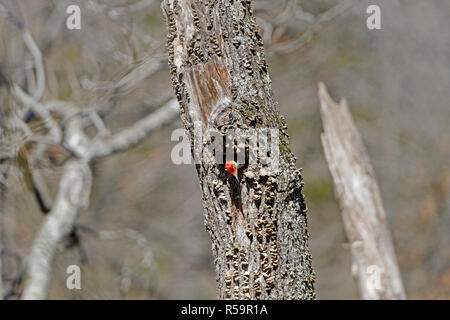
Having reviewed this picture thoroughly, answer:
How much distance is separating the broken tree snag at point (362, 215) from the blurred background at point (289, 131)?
1.17 metres

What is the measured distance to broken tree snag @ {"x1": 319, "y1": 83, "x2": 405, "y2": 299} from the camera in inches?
137

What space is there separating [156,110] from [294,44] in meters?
1.34

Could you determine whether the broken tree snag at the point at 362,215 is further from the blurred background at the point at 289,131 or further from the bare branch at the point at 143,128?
the bare branch at the point at 143,128

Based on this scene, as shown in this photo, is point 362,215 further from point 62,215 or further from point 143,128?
point 62,215

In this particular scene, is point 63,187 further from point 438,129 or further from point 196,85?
point 438,129

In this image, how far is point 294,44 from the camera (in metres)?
4.75

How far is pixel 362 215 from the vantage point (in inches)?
140

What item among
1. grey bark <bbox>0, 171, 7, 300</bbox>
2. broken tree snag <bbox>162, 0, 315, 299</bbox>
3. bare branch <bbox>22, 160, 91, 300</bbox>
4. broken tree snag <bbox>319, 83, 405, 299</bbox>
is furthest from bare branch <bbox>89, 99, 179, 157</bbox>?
broken tree snag <bbox>162, 0, 315, 299</bbox>

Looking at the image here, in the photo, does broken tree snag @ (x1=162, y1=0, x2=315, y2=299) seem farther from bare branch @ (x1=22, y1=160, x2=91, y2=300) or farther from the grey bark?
bare branch @ (x1=22, y1=160, x2=91, y2=300)

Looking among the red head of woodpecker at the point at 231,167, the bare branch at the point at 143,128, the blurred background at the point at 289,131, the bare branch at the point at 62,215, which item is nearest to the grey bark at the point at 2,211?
the blurred background at the point at 289,131

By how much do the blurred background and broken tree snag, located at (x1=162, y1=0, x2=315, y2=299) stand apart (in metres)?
2.13

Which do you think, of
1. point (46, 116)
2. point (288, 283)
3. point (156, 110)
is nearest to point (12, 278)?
point (46, 116)

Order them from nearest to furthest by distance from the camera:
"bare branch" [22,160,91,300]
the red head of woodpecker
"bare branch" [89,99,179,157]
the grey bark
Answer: the red head of woodpecker → the grey bark → "bare branch" [22,160,91,300] → "bare branch" [89,99,179,157]

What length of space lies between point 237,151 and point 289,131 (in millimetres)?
4466
